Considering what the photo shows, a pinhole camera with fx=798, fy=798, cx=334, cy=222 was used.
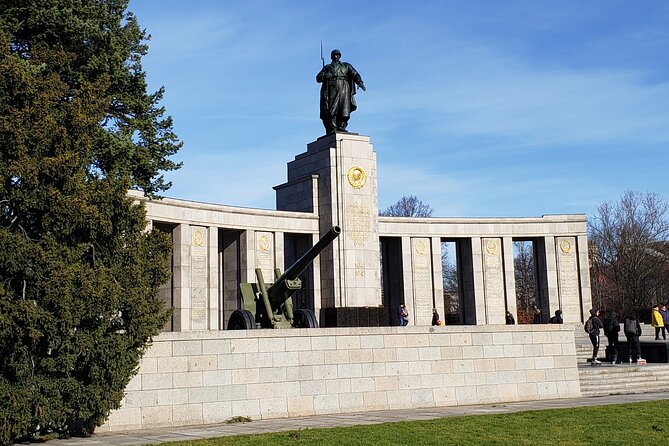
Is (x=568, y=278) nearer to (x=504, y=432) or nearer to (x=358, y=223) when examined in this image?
(x=358, y=223)

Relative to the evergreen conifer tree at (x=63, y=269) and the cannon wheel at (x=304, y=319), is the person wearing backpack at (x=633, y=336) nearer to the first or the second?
the cannon wheel at (x=304, y=319)

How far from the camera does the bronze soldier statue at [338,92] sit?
103 feet

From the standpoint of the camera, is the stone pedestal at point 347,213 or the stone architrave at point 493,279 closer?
the stone pedestal at point 347,213

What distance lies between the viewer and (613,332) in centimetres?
2350

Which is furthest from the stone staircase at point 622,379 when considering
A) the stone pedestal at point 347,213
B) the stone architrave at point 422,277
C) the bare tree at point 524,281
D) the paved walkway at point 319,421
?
the bare tree at point 524,281

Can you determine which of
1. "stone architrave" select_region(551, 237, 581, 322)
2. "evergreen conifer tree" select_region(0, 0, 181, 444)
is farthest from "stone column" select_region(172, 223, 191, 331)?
"stone architrave" select_region(551, 237, 581, 322)

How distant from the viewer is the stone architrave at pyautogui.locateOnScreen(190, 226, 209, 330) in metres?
31.5

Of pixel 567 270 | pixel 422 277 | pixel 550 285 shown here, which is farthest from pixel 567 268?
pixel 422 277

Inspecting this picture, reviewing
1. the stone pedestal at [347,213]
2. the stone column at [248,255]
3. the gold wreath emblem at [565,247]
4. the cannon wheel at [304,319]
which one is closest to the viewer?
the cannon wheel at [304,319]

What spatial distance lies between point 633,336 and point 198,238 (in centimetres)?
1673

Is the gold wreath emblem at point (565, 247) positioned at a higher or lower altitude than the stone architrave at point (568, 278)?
higher

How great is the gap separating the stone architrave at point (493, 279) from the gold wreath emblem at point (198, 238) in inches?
559

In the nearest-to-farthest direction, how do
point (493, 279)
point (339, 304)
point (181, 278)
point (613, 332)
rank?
point (613, 332), point (339, 304), point (181, 278), point (493, 279)

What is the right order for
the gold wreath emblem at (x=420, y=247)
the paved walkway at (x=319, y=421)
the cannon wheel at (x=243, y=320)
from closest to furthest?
the paved walkway at (x=319, y=421) → the cannon wheel at (x=243, y=320) → the gold wreath emblem at (x=420, y=247)
